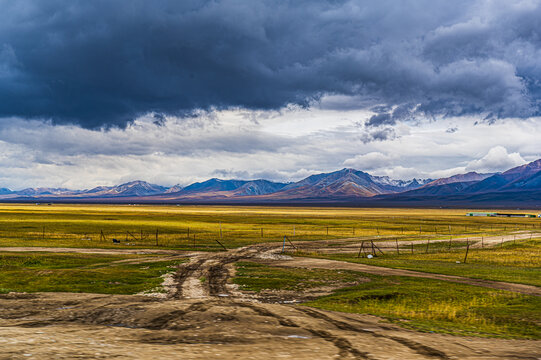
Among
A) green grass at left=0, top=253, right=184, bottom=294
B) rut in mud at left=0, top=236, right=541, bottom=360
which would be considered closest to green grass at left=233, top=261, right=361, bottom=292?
green grass at left=0, top=253, right=184, bottom=294

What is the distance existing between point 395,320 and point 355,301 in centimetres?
573

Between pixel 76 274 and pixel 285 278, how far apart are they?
17065mm

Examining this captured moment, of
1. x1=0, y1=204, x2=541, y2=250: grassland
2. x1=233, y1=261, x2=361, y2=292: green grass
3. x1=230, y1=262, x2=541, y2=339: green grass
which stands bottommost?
x1=0, y1=204, x2=541, y2=250: grassland

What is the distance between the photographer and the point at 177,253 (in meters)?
50.4

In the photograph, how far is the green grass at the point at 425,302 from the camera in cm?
1885

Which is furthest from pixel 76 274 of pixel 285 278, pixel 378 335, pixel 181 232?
pixel 181 232

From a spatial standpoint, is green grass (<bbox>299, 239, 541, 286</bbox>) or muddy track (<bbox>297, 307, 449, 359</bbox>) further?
green grass (<bbox>299, 239, 541, 286</bbox>)

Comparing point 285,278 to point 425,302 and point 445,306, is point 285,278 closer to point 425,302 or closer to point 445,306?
point 425,302

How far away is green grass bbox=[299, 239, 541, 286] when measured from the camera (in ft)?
118

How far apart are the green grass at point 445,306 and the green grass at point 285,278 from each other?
126 inches

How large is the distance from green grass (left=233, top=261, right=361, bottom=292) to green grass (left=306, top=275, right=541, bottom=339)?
A: 3.20 m

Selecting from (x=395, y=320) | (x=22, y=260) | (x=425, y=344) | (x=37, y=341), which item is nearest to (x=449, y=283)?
(x=395, y=320)

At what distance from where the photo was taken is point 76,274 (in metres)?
32.6

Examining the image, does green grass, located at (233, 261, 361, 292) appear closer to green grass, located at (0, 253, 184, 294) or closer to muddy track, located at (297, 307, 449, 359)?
green grass, located at (0, 253, 184, 294)
